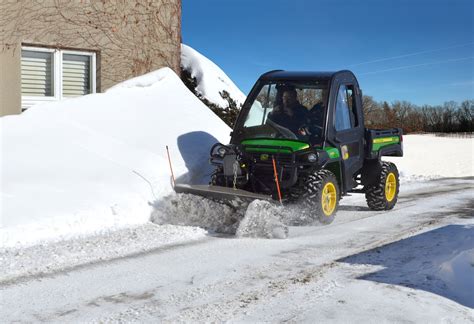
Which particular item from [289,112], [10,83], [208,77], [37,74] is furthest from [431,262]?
[208,77]

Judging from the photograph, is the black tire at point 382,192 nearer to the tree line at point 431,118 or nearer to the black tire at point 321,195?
the black tire at point 321,195

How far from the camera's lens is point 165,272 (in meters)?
5.13

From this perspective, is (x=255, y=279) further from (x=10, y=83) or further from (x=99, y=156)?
(x=10, y=83)

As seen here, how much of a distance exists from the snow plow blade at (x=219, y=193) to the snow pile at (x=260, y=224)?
132 millimetres

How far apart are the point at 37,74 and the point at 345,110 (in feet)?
19.6

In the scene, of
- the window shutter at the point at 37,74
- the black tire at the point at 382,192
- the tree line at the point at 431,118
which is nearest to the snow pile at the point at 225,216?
the black tire at the point at 382,192

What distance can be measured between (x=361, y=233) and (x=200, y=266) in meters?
2.63

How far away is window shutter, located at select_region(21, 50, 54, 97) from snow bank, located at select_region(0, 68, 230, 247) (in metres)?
0.99

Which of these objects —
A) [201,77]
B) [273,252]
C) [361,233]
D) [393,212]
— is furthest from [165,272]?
[201,77]

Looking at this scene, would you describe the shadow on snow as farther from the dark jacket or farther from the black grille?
the dark jacket

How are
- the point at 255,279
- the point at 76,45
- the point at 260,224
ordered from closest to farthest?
the point at 255,279 → the point at 260,224 → the point at 76,45

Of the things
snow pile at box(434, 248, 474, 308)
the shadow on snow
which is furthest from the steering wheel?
snow pile at box(434, 248, 474, 308)

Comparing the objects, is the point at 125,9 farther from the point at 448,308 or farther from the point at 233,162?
the point at 448,308

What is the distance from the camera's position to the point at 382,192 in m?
9.05
